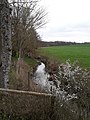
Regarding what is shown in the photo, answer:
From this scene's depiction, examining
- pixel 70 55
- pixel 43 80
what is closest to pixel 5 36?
pixel 43 80

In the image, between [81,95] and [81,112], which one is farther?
[81,95]

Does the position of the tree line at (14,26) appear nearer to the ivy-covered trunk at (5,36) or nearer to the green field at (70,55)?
the ivy-covered trunk at (5,36)

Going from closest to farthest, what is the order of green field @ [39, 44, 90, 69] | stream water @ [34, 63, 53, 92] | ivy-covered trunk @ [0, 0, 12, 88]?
stream water @ [34, 63, 53, 92] → ivy-covered trunk @ [0, 0, 12, 88] → green field @ [39, 44, 90, 69]

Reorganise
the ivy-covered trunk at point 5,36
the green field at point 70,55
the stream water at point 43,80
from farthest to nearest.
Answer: the green field at point 70,55
the ivy-covered trunk at point 5,36
the stream water at point 43,80

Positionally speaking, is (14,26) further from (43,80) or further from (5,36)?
(5,36)

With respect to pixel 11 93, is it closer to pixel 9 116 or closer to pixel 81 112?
pixel 9 116

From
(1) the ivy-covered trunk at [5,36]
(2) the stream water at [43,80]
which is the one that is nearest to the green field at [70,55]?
(2) the stream water at [43,80]

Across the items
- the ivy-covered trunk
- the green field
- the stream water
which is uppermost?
the green field

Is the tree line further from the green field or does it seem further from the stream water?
the green field

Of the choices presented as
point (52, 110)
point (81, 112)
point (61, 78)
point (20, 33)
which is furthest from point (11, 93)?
point (20, 33)

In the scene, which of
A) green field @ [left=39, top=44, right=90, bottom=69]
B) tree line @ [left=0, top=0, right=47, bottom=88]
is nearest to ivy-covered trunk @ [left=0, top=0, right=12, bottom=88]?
tree line @ [left=0, top=0, right=47, bottom=88]

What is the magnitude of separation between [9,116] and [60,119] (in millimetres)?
1528

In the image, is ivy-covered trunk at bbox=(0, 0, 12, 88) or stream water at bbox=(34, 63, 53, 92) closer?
stream water at bbox=(34, 63, 53, 92)

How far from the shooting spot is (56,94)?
834cm
